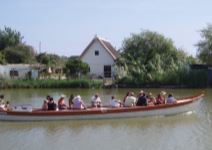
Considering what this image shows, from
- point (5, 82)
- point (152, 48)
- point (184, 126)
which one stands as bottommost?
point (184, 126)

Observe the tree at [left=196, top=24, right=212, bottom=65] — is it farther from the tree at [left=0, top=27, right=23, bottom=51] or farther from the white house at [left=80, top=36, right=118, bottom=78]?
the tree at [left=0, top=27, right=23, bottom=51]

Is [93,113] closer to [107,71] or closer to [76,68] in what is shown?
[76,68]

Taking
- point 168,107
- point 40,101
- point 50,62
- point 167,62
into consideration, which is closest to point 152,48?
point 167,62

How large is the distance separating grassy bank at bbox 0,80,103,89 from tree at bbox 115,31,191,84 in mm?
3459

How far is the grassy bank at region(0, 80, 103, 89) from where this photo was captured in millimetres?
48375

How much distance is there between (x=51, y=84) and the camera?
1937 inches

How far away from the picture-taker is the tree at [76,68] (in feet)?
169

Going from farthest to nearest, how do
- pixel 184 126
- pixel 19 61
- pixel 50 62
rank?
pixel 19 61
pixel 50 62
pixel 184 126

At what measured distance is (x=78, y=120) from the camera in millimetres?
23844

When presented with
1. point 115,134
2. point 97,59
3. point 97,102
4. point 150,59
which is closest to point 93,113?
point 97,102

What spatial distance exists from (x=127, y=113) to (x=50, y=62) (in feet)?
130

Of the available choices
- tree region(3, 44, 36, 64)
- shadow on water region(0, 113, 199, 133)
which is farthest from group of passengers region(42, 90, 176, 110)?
tree region(3, 44, 36, 64)

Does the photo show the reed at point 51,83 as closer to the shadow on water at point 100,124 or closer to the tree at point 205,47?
the tree at point 205,47

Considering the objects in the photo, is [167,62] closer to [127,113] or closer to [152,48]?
[152,48]
